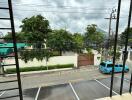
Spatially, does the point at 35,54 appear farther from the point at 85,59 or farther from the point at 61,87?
the point at 85,59

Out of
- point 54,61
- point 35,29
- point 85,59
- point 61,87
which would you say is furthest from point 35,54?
point 85,59

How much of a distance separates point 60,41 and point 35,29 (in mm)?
3659

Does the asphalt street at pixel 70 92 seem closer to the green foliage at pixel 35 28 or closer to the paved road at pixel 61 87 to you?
the paved road at pixel 61 87

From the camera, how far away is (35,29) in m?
17.1

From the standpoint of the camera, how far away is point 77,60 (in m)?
16.8

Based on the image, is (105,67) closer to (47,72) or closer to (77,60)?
(77,60)

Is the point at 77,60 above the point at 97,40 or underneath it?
underneath

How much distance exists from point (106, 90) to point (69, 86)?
2905 millimetres

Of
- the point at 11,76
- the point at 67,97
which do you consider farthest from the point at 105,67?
the point at 11,76

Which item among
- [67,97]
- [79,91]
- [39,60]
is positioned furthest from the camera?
[39,60]

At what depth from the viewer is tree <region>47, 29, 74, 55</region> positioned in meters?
17.6

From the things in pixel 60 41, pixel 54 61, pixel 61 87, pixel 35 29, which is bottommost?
pixel 61 87

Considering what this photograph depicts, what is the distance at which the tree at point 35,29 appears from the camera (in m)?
16.8

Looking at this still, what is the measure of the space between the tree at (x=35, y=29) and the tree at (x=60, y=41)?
43.3 inches
